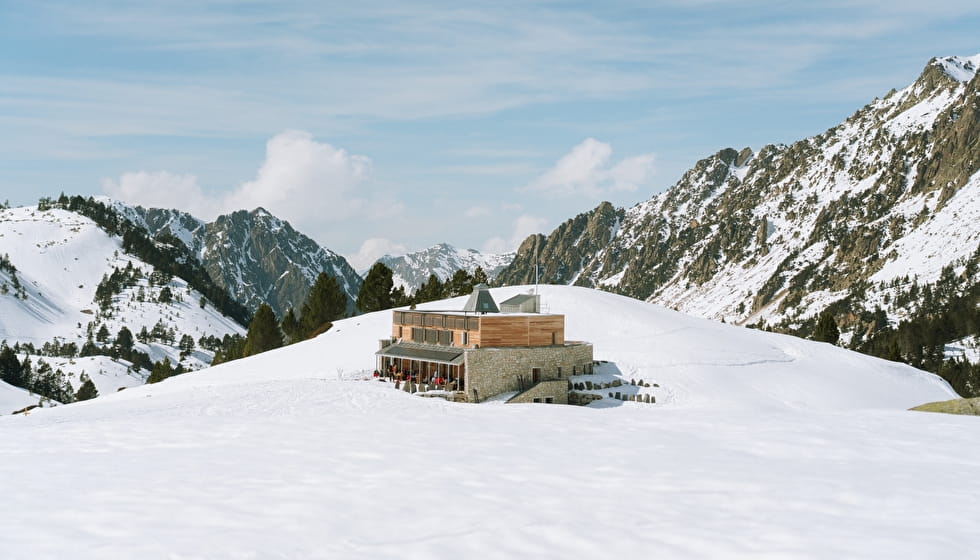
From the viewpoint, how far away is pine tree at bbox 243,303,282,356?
106 m

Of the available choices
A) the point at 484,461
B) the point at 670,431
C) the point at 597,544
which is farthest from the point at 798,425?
the point at 597,544

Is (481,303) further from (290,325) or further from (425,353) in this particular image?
(290,325)


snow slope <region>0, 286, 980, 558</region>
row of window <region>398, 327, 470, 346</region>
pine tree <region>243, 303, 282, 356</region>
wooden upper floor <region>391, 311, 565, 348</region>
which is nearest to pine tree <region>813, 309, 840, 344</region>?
wooden upper floor <region>391, 311, 565, 348</region>

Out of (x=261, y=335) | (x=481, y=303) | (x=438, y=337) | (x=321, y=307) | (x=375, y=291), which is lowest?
(x=438, y=337)

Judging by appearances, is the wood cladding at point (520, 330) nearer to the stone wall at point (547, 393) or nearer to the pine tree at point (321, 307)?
the stone wall at point (547, 393)

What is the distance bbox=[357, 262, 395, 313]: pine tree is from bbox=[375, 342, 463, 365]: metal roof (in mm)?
54595

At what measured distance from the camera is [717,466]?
12.5m

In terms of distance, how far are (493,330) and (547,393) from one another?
6616mm

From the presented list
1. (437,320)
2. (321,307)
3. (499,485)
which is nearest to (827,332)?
(321,307)

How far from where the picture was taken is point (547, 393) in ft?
183

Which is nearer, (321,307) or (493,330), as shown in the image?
(493,330)

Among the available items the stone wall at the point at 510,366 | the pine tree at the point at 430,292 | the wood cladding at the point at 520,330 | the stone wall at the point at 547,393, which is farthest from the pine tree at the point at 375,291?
the stone wall at the point at 547,393

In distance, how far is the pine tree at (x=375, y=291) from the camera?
119 metres

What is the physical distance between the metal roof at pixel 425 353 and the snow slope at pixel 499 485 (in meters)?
35.1
